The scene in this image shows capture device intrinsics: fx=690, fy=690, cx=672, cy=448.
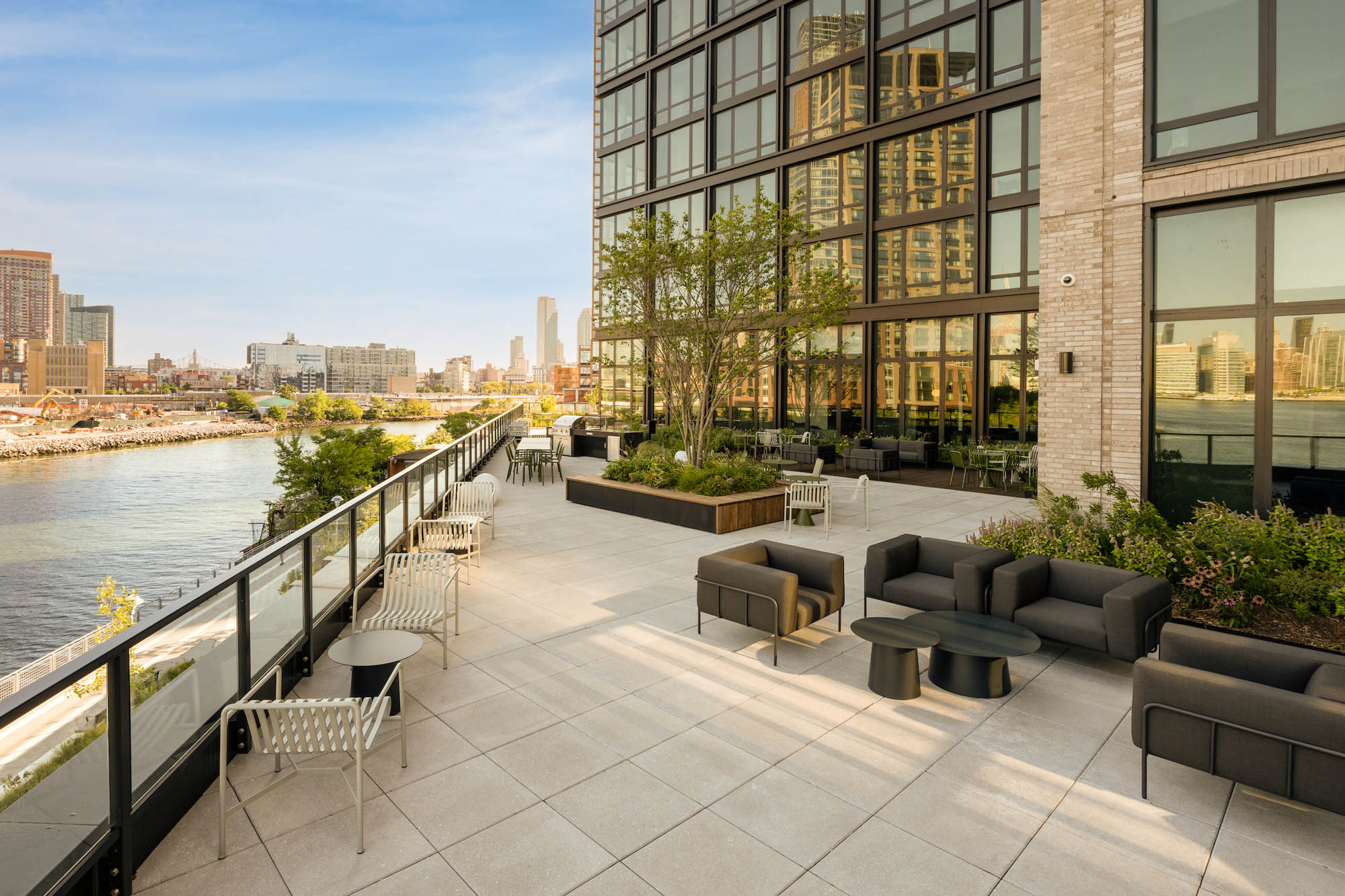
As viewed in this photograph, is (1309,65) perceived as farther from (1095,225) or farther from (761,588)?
(761,588)

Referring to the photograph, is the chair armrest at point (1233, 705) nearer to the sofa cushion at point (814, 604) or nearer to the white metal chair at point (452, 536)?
the sofa cushion at point (814, 604)

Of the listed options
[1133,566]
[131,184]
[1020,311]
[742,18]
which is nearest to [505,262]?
[131,184]

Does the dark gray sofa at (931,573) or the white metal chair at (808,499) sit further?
the white metal chair at (808,499)

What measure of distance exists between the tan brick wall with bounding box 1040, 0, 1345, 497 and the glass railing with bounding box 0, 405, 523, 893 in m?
8.71

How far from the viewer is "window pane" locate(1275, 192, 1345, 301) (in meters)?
7.30

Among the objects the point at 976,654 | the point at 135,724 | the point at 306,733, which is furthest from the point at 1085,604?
the point at 135,724

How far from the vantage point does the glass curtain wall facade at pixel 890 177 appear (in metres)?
17.3

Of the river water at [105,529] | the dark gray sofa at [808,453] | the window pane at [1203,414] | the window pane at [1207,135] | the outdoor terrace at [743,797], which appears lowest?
the river water at [105,529]

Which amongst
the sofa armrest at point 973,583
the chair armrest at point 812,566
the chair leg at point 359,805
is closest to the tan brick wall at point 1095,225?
the sofa armrest at point 973,583

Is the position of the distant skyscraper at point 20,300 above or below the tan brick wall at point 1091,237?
above

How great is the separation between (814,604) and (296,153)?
16142cm

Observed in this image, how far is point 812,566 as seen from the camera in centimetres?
611

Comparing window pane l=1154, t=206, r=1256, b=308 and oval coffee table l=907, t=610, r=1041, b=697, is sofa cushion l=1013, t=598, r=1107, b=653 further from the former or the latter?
window pane l=1154, t=206, r=1256, b=308

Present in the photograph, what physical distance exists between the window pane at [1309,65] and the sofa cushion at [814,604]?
723 centimetres
